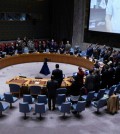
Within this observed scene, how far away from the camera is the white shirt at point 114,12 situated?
20719mm

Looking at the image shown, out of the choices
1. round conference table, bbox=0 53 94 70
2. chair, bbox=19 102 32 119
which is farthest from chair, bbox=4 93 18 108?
round conference table, bbox=0 53 94 70

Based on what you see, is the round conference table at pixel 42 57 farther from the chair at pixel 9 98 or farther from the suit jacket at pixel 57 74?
the chair at pixel 9 98

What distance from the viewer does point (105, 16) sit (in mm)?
21781

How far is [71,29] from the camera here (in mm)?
24828

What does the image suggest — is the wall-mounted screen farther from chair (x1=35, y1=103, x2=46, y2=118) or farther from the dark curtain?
chair (x1=35, y1=103, x2=46, y2=118)

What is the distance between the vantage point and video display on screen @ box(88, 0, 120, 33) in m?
20.9

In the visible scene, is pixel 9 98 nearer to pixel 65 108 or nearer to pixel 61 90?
pixel 61 90

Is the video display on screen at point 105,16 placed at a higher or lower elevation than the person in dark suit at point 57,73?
higher

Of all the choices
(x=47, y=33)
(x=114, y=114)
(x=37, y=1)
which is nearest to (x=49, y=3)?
(x=37, y=1)

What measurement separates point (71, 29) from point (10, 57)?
328 inches

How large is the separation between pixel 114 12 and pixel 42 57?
22.0 ft

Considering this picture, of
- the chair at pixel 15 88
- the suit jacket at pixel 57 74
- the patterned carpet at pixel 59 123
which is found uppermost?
the suit jacket at pixel 57 74

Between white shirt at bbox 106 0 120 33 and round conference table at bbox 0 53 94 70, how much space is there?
4546 mm

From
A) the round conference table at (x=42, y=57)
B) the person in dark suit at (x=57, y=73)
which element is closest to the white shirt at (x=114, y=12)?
the round conference table at (x=42, y=57)
